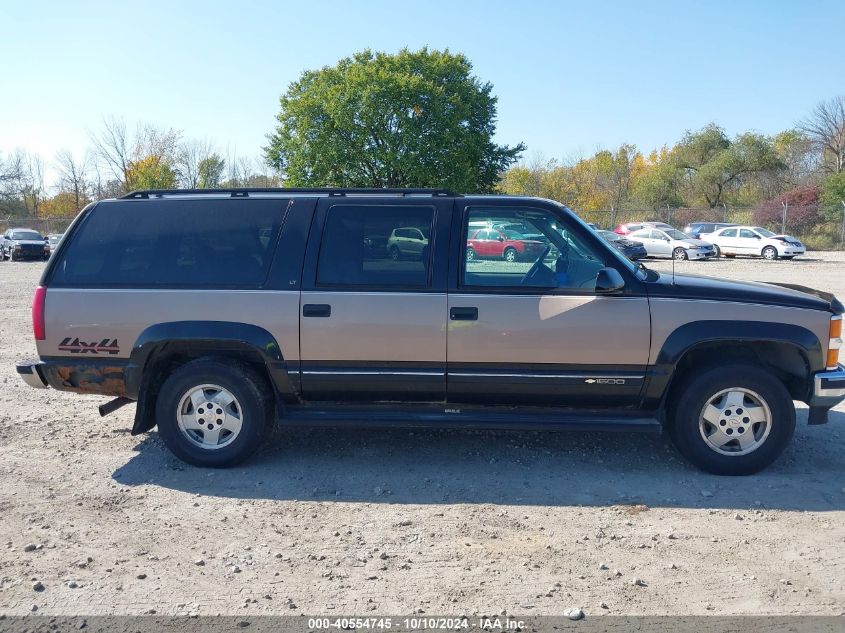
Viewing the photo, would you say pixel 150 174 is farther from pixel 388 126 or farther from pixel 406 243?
pixel 406 243

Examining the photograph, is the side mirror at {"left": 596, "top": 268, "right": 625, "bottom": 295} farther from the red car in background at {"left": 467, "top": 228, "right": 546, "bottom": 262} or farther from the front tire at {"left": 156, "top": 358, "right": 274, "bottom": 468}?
the front tire at {"left": 156, "top": 358, "right": 274, "bottom": 468}

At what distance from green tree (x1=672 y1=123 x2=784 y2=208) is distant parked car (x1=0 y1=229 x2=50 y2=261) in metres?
45.8

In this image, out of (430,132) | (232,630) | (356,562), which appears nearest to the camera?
(232,630)

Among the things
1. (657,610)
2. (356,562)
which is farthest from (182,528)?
(657,610)

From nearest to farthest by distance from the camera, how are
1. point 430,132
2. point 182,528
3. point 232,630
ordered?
point 232,630 → point 182,528 → point 430,132

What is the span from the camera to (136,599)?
351 cm

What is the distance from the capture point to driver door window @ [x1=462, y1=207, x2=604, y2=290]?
5086 millimetres

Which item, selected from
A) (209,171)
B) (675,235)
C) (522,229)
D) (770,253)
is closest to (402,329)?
(522,229)

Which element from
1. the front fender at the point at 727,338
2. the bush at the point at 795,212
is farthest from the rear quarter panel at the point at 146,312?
the bush at the point at 795,212

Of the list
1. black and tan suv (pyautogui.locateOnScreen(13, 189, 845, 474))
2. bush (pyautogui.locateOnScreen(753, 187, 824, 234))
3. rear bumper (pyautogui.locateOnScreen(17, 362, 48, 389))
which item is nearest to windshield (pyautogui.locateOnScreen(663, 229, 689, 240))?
bush (pyautogui.locateOnScreen(753, 187, 824, 234))

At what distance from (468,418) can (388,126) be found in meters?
36.4

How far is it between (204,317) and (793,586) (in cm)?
401

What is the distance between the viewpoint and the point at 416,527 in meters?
4.30

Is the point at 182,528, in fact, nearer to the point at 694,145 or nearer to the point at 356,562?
the point at 356,562
